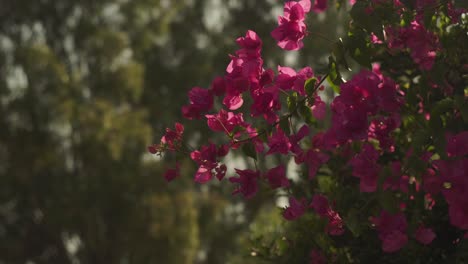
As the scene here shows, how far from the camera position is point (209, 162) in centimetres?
240

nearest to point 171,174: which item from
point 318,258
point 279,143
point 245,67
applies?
point 279,143

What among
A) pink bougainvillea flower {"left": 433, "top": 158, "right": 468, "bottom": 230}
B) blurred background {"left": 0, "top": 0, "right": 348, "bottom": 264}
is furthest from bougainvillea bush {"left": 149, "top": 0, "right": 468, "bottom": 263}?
blurred background {"left": 0, "top": 0, "right": 348, "bottom": 264}

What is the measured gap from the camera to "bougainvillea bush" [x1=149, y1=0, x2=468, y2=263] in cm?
207

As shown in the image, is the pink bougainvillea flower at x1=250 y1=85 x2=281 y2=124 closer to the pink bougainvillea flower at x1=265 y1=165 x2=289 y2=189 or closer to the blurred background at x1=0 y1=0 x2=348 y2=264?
the pink bougainvillea flower at x1=265 y1=165 x2=289 y2=189

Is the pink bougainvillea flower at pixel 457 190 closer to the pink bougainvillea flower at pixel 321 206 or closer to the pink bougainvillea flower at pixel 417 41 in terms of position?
the pink bougainvillea flower at pixel 321 206

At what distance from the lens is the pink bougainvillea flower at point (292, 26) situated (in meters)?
2.31

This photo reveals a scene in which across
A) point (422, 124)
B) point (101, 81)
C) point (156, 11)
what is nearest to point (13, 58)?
point (101, 81)

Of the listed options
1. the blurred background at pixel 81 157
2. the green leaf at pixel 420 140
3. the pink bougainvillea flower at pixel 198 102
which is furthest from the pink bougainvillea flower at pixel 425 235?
the blurred background at pixel 81 157

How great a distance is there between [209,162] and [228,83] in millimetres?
286

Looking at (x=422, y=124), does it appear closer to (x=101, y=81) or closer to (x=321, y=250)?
(x=321, y=250)

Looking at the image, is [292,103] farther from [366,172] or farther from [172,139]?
[172,139]

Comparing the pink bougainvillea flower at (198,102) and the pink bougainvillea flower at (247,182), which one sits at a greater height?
the pink bougainvillea flower at (198,102)

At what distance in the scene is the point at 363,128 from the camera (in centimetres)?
209

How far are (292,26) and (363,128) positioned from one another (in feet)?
1.47
